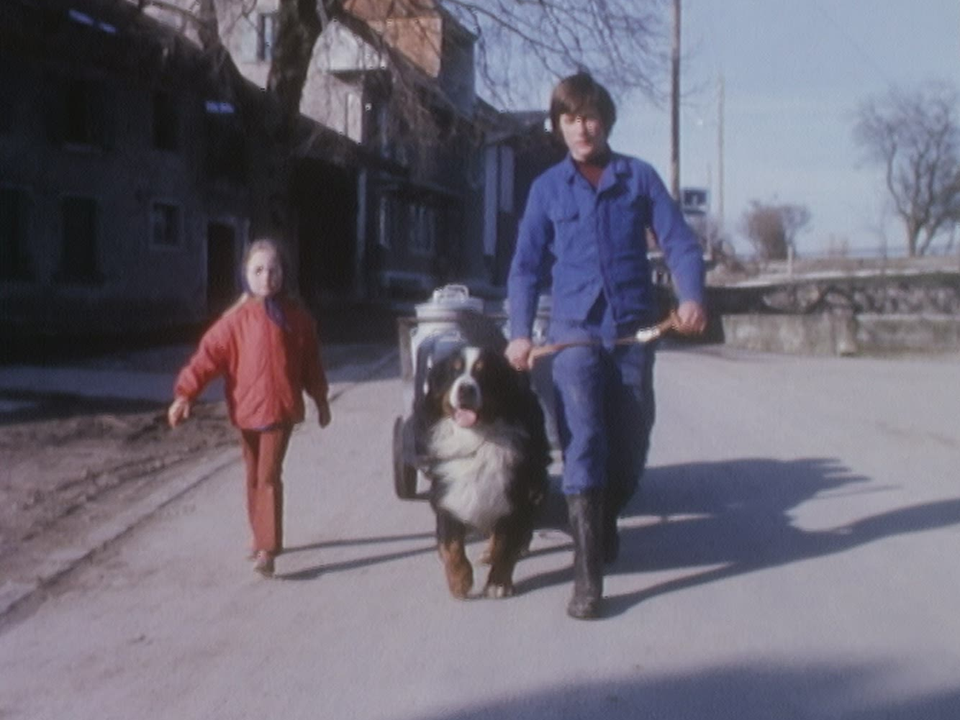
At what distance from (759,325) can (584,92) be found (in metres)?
23.9

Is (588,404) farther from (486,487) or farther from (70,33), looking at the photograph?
(70,33)

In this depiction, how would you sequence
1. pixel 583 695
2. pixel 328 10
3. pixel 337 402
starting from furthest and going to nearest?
pixel 328 10 < pixel 337 402 < pixel 583 695

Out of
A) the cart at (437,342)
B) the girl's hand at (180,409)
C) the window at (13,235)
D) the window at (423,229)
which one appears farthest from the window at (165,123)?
the girl's hand at (180,409)

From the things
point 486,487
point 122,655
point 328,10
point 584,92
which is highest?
point 328,10

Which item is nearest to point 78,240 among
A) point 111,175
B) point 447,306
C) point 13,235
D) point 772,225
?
point 111,175

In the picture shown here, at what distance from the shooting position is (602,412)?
19.8 feet

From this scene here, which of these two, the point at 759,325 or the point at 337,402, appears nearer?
the point at 337,402

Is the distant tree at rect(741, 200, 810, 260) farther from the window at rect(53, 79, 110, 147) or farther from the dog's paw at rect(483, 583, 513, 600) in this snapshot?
the dog's paw at rect(483, 583, 513, 600)

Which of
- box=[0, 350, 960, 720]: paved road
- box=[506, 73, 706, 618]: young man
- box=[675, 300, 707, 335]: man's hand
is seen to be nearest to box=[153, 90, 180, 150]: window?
box=[0, 350, 960, 720]: paved road

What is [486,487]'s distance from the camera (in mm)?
6020

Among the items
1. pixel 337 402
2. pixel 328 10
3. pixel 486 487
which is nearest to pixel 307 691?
pixel 486 487

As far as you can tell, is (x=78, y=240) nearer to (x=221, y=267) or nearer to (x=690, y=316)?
(x=221, y=267)

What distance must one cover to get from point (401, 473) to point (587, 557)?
2.78 m

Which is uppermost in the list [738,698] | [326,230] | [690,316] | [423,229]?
[423,229]
